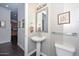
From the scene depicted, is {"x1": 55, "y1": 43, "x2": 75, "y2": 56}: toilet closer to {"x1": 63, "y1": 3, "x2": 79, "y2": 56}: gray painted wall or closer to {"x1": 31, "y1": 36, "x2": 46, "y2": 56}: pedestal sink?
{"x1": 63, "y1": 3, "x2": 79, "y2": 56}: gray painted wall

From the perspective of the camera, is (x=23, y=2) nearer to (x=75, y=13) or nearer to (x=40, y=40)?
(x=40, y=40)

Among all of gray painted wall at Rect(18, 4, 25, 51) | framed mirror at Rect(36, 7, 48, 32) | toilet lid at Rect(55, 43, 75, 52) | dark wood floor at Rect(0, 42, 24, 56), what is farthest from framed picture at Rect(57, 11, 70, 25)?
dark wood floor at Rect(0, 42, 24, 56)

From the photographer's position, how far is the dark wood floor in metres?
1.87

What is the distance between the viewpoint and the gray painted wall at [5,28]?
189 cm

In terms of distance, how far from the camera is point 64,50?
186 cm

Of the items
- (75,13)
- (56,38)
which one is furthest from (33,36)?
(75,13)

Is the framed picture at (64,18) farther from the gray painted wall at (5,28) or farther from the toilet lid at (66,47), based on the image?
the gray painted wall at (5,28)

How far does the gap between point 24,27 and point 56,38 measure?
65cm

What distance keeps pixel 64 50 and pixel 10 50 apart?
1.00m

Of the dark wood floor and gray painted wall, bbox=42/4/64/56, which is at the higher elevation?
gray painted wall, bbox=42/4/64/56

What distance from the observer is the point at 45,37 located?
1.94 metres

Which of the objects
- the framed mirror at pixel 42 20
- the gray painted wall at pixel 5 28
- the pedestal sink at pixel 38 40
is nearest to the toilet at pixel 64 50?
the pedestal sink at pixel 38 40

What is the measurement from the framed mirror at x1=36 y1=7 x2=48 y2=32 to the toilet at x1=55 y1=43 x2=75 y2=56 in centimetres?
40

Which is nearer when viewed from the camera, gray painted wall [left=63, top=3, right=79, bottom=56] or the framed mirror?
gray painted wall [left=63, top=3, right=79, bottom=56]
